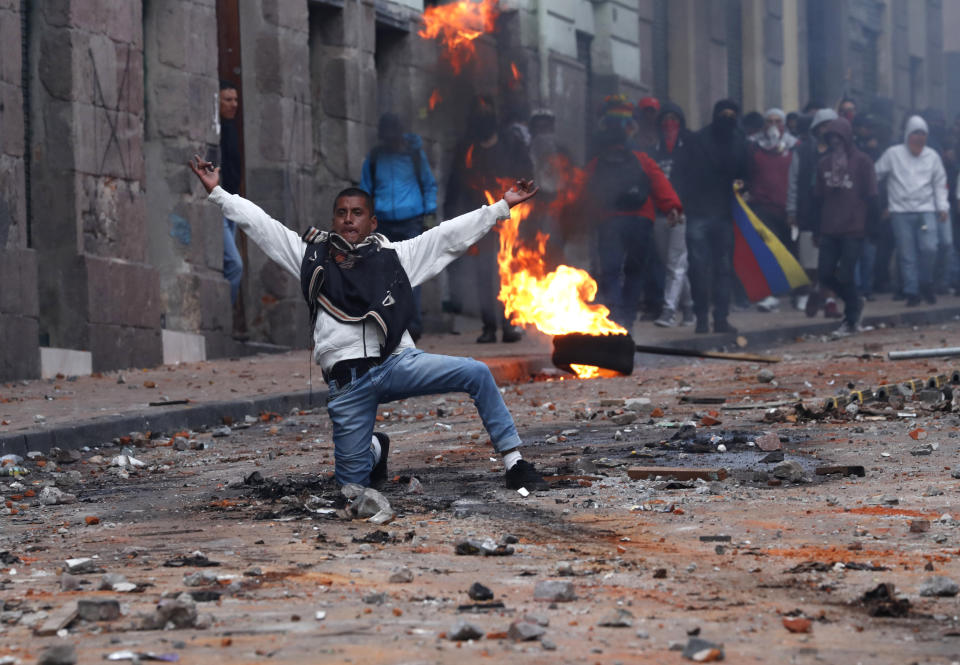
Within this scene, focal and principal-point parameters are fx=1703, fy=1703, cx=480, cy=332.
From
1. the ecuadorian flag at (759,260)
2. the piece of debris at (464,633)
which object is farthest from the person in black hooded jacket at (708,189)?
the piece of debris at (464,633)

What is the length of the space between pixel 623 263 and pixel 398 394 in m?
8.50

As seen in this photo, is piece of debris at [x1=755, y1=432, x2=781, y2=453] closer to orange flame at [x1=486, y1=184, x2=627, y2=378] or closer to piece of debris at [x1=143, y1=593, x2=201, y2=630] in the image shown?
piece of debris at [x1=143, y1=593, x2=201, y2=630]

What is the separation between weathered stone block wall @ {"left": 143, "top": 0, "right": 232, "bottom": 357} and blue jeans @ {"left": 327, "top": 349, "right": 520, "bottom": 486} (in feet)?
26.2

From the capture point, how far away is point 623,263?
15055 millimetres

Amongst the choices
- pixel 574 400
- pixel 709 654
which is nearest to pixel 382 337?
pixel 709 654

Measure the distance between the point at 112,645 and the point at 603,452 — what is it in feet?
13.3

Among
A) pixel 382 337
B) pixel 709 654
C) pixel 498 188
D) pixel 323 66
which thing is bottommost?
pixel 709 654

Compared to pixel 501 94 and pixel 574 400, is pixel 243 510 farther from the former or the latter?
pixel 501 94

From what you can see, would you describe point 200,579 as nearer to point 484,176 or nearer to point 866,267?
point 484,176

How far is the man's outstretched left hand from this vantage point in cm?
702

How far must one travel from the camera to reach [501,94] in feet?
66.6

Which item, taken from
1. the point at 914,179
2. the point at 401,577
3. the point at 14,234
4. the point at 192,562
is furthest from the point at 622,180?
the point at 401,577

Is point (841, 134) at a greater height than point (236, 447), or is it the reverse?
point (841, 134)

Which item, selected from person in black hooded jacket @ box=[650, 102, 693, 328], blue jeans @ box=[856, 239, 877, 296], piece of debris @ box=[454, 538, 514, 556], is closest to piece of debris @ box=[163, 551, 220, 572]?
piece of debris @ box=[454, 538, 514, 556]
